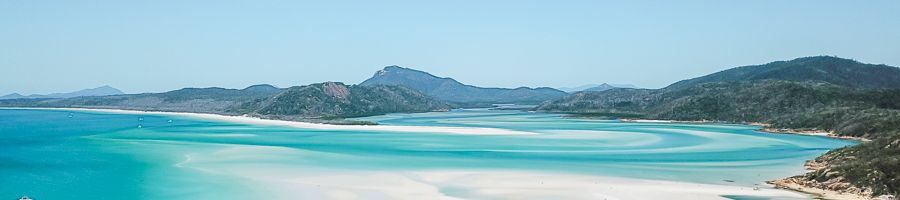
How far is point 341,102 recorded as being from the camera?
121250 mm

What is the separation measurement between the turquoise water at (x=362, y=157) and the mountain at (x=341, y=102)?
46.1 metres

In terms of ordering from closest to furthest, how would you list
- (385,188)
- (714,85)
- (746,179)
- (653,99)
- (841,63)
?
(385,188)
(746,179)
(714,85)
(653,99)
(841,63)

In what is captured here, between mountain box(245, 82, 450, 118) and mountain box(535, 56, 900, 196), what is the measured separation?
2920 cm

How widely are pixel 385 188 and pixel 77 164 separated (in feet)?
60.2

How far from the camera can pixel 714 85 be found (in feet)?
336

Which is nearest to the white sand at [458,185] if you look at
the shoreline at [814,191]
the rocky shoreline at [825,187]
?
the shoreline at [814,191]

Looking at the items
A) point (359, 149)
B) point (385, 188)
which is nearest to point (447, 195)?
point (385, 188)

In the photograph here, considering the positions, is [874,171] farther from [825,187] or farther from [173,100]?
[173,100]

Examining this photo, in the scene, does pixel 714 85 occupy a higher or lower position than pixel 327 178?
higher

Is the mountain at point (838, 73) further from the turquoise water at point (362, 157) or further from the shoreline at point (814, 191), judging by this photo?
the shoreline at point (814, 191)

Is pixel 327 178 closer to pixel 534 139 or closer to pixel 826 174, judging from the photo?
pixel 826 174

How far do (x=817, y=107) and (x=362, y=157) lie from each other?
55.2m

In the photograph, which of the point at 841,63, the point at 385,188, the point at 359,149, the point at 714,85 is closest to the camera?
the point at 385,188

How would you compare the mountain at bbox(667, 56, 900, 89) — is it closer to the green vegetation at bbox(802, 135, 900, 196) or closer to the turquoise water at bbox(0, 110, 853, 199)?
the turquoise water at bbox(0, 110, 853, 199)
